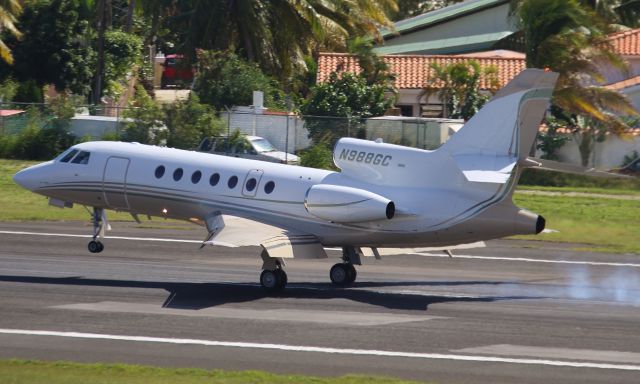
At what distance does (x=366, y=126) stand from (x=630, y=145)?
36.6 ft

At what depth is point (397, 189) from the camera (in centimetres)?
2505

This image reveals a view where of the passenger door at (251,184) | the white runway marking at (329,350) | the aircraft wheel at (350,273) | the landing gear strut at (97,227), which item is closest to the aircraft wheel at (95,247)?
the landing gear strut at (97,227)

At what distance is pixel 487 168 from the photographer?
23.4m

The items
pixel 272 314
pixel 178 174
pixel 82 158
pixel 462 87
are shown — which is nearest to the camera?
pixel 272 314

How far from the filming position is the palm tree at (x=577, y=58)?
47.5m

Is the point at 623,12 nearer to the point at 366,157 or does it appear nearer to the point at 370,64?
the point at 370,64

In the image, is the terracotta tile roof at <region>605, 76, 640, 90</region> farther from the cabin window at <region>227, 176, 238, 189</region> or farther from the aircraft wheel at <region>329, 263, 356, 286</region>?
the cabin window at <region>227, 176, 238, 189</region>

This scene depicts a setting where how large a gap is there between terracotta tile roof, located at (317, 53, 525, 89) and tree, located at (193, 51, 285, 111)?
4997 mm

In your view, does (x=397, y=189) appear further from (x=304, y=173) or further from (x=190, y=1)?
(x=190, y=1)

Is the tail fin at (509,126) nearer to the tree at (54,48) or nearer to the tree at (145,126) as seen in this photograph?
the tree at (145,126)

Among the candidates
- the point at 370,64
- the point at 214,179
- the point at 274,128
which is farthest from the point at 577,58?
the point at 214,179

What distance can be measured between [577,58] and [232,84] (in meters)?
16.8

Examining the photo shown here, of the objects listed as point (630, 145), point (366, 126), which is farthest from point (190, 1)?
point (630, 145)

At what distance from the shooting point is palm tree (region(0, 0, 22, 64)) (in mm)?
49531
